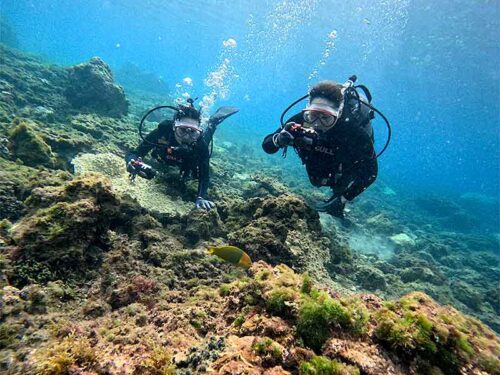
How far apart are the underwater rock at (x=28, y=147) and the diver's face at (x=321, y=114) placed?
5738 millimetres

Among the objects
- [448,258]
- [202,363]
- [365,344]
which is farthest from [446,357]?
[448,258]

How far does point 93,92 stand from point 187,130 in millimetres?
9550

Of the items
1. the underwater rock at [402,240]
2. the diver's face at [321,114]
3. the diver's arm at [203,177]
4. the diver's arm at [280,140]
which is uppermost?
the underwater rock at [402,240]

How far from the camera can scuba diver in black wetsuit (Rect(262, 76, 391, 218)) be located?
5.39 m

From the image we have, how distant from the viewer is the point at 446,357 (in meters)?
2.06

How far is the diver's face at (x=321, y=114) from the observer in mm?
5285

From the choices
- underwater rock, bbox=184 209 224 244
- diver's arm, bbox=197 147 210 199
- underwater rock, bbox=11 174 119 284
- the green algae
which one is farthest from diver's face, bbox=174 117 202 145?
the green algae

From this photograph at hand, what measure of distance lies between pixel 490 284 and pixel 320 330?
13.6 meters

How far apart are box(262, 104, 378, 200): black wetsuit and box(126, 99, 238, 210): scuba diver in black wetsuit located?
1697mm

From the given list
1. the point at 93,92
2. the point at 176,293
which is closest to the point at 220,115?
the point at 93,92

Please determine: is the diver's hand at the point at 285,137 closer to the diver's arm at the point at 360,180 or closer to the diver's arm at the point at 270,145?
the diver's arm at the point at 270,145

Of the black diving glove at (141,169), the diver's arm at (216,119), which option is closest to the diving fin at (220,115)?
the diver's arm at (216,119)

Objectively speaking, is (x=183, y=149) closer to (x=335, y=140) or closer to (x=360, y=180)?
(x=335, y=140)

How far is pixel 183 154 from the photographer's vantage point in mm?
6781
